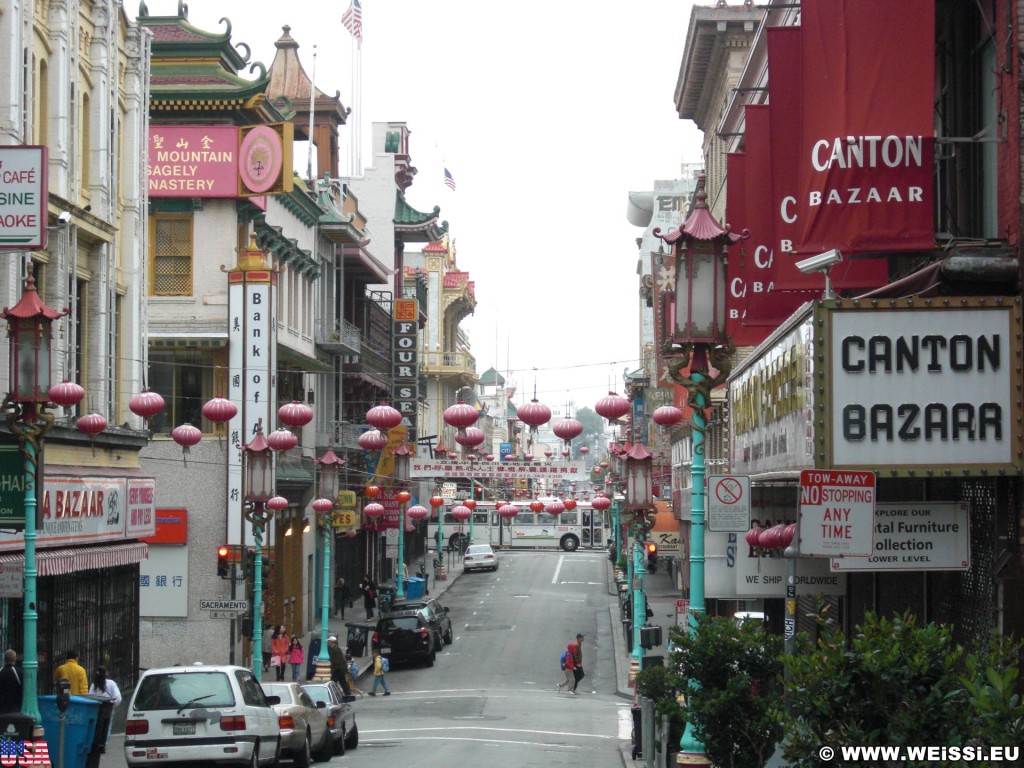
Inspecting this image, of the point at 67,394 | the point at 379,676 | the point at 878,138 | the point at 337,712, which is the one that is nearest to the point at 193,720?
the point at 67,394

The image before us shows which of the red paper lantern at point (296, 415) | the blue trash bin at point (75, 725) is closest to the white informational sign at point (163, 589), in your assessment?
the red paper lantern at point (296, 415)

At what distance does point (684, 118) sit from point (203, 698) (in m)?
36.1

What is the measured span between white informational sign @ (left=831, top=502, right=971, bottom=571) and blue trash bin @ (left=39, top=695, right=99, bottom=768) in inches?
459

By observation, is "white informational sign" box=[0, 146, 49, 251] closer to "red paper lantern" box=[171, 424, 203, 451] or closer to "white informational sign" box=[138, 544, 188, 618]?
"red paper lantern" box=[171, 424, 203, 451]

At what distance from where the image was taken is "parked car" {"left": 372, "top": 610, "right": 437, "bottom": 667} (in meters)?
46.9

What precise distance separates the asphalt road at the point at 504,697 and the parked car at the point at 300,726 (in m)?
0.43

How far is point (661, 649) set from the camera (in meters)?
A: 48.3

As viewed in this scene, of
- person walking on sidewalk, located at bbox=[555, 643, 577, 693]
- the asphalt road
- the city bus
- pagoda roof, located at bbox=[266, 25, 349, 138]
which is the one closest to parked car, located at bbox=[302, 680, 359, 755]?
the asphalt road

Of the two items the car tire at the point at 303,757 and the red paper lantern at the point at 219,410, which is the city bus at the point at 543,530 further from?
the car tire at the point at 303,757

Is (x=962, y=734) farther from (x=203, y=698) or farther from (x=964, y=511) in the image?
(x=203, y=698)

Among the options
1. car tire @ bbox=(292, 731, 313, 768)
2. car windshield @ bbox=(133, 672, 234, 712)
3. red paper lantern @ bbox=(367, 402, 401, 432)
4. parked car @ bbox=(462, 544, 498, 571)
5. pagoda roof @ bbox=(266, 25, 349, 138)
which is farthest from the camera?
parked car @ bbox=(462, 544, 498, 571)

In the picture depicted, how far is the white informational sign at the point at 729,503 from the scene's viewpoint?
17172mm

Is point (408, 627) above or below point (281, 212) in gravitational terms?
below

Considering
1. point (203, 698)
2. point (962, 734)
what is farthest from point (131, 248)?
point (962, 734)
